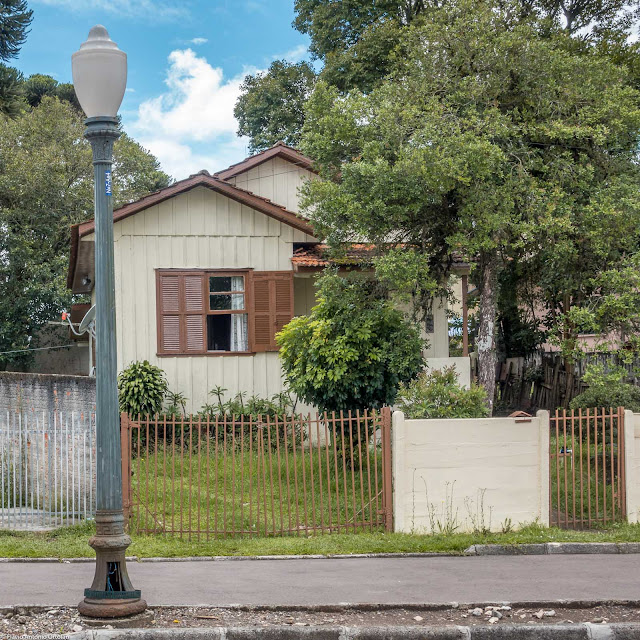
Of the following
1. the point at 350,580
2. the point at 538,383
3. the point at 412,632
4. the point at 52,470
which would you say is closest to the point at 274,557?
the point at 350,580

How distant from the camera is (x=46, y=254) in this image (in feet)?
92.3

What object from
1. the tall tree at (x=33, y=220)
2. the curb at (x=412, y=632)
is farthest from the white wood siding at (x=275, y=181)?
the curb at (x=412, y=632)

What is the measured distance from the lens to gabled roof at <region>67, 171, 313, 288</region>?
56.0 ft

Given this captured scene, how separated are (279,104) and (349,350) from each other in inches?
696

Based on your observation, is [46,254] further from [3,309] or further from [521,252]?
[521,252]

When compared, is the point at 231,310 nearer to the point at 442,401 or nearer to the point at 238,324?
the point at 238,324

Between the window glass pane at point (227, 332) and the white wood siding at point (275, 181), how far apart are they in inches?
160

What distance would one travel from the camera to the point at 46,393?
12.3 m

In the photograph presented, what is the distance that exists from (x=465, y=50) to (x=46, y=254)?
56.8 feet

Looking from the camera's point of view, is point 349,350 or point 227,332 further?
point 227,332

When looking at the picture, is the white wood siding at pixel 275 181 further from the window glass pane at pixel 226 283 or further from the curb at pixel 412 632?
the curb at pixel 412 632

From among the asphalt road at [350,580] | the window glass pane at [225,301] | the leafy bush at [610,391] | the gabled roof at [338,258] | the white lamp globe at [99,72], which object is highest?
the white lamp globe at [99,72]

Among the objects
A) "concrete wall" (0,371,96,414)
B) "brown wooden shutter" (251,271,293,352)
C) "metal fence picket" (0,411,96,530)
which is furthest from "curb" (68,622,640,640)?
"brown wooden shutter" (251,271,293,352)

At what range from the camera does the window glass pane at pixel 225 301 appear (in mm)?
17875
